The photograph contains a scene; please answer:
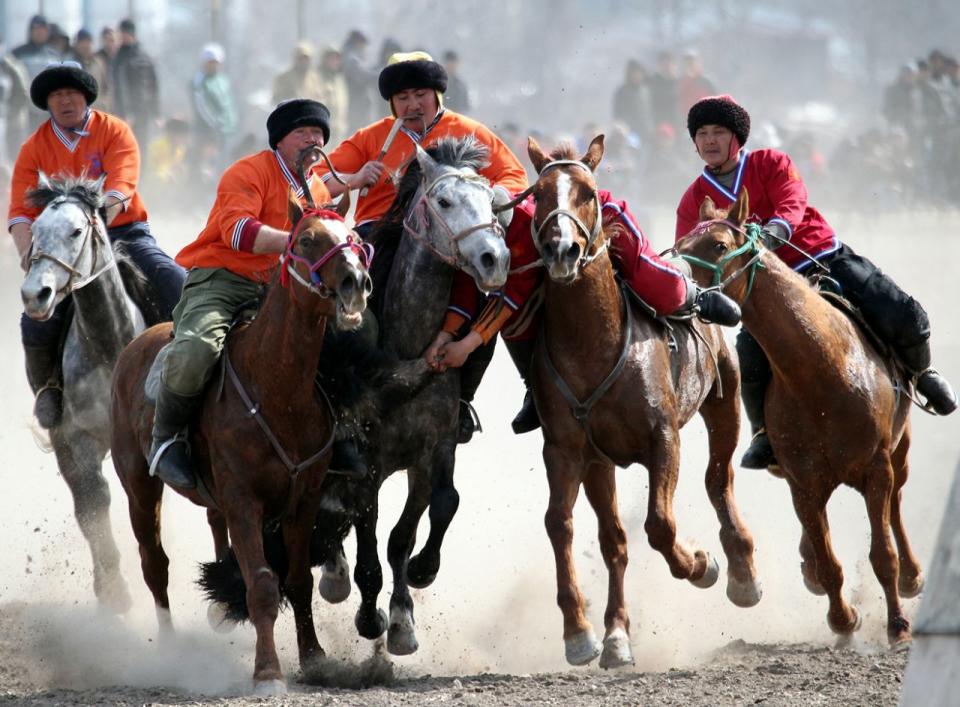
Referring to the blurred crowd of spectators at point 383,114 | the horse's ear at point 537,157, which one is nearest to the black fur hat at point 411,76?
the horse's ear at point 537,157

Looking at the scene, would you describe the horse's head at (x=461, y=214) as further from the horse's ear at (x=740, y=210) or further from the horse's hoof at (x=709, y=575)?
the horse's hoof at (x=709, y=575)

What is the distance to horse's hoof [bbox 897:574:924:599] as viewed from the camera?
345 inches

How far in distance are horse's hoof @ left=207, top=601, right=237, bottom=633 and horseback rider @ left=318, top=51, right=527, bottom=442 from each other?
165 centimetres

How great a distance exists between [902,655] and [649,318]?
198 cm

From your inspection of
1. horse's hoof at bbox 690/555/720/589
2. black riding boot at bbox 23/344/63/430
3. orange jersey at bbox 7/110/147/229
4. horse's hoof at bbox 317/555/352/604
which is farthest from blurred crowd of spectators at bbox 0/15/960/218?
horse's hoof at bbox 690/555/720/589

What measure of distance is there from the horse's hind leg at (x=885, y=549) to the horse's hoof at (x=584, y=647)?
61.3 inches

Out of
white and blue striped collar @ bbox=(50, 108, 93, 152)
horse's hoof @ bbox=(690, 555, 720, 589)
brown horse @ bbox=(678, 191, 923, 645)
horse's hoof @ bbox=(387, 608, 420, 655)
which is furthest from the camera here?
white and blue striped collar @ bbox=(50, 108, 93, 152)

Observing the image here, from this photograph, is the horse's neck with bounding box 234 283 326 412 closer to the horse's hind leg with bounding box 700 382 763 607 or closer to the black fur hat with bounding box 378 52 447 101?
the black fur hat with bounding box 378 52 447 101

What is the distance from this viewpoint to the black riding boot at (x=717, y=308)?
754cm

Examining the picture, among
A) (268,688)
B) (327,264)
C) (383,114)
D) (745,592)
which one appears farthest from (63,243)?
(383,114)

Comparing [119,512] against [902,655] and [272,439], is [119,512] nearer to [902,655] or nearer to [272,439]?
[272,439]

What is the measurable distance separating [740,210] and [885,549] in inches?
70.9

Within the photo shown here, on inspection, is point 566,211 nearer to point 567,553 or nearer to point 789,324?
point 789,324

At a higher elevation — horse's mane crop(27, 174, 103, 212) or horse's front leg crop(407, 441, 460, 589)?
horse's mane crop(27, 174, 103, 212)
